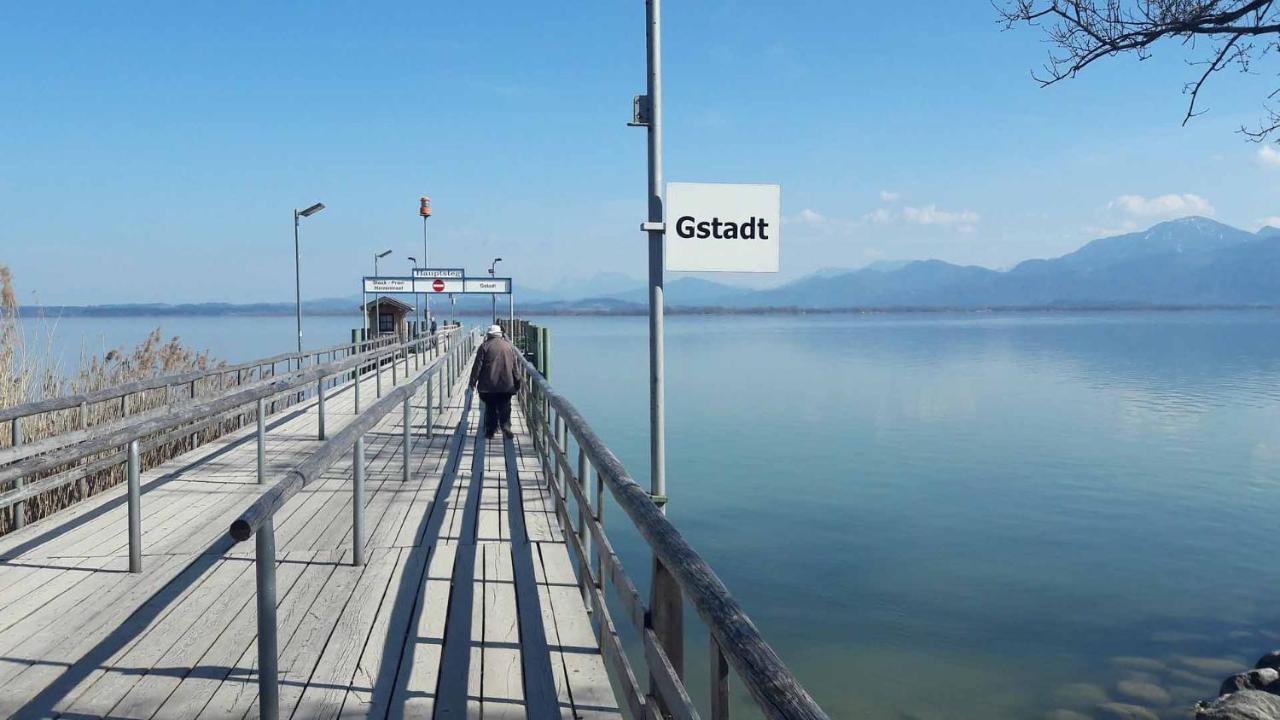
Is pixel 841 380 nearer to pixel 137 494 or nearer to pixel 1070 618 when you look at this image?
pixel 1070 618

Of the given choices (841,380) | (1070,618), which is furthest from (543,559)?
(841,380)

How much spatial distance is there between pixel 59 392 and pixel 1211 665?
13.2 metres

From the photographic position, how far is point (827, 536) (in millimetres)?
15008

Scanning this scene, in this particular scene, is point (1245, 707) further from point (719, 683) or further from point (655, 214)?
point (719, 683)

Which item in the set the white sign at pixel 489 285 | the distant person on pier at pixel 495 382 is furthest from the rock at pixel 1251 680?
the white sign at pixel 489 285

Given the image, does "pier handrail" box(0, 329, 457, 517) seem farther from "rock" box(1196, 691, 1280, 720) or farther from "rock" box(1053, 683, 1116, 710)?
"rock" box(1196, 691, 1280, 720)

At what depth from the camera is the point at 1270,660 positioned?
929 centimetres

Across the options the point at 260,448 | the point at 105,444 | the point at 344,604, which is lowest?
the point at 344,604

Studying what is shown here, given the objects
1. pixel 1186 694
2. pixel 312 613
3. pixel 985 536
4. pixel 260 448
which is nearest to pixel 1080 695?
pixel 1186 694

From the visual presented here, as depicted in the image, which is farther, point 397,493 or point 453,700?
point 397,493

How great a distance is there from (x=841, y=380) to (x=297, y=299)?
2654 centimetres

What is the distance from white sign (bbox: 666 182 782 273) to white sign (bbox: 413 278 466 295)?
113ft

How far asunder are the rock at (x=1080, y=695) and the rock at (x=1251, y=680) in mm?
1022

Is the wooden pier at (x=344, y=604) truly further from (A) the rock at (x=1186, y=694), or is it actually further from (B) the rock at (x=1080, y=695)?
(A) the rock at (x=1186, y=694)
